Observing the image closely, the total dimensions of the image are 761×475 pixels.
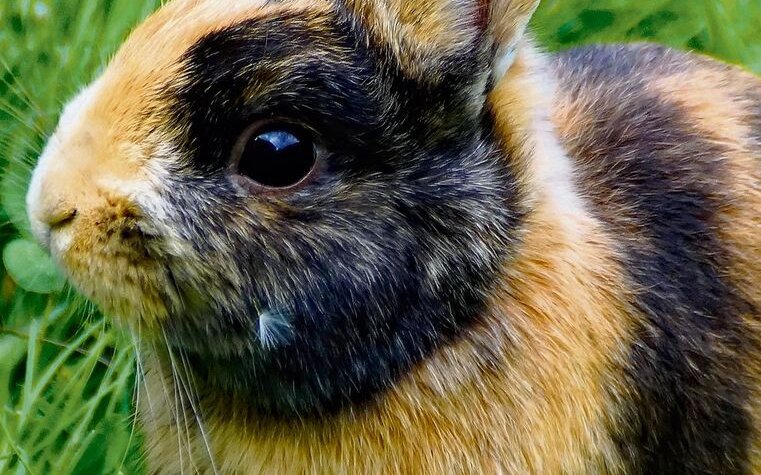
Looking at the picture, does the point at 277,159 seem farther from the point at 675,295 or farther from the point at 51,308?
the point at 51,308

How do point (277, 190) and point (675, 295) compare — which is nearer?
point (277, 190)

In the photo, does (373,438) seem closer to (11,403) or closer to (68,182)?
(68,182)

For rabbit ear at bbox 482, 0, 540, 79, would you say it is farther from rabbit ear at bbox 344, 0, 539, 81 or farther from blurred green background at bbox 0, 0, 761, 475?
blurred green background at bbox 0, 0, 761, 475

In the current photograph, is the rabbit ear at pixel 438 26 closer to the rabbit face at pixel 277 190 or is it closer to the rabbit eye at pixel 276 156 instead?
the rabbit face at pixel 277 190

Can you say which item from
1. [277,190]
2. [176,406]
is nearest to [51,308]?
[176,406]

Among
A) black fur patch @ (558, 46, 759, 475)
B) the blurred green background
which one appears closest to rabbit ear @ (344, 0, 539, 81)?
black fur patch @ (558, 46, 759, 475)

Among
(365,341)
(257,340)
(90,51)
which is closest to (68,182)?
(257,340)
